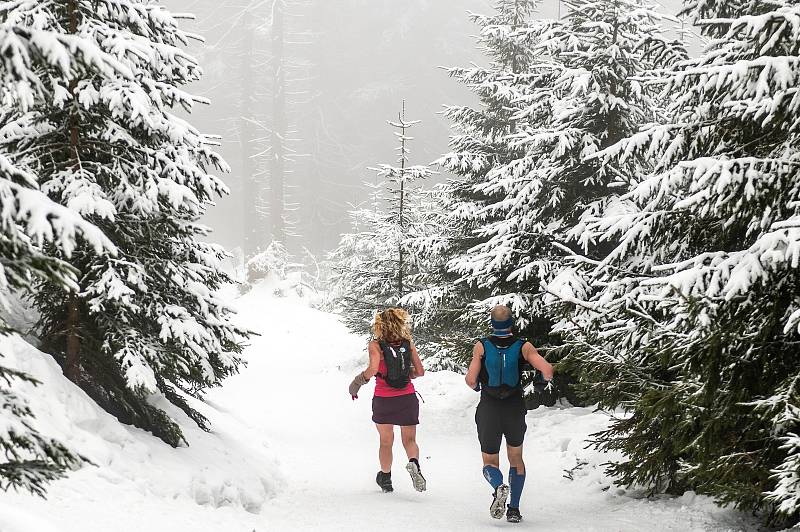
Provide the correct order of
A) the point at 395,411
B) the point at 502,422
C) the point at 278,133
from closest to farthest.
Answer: the point at 502,422, the point at 395,411, the point at 278,133

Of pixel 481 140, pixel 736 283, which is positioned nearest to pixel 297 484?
pixel 736 283

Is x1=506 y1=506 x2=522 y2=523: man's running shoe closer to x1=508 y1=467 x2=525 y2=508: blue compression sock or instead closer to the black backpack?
x1=508 y1=467 x2=525 y2=508: blue compression sock

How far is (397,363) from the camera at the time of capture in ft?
24.1

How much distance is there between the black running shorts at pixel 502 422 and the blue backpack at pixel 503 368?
0.37 feet

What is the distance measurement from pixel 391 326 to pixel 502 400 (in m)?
1.69

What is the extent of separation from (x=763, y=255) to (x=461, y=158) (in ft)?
37.2

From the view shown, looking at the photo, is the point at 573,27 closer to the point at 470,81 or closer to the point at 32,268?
the point at 470,81

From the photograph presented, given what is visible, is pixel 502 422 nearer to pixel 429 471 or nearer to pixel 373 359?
pixel 373 359

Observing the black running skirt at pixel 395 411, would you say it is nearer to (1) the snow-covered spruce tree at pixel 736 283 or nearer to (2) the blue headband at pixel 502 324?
(2) the blue headband at pixel 502 324

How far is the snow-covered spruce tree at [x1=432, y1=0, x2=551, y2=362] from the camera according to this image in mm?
14047

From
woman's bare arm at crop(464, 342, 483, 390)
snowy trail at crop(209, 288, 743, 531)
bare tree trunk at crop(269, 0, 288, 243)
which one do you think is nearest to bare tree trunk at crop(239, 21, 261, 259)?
bare tree trunk at crop(269, 0, 288, 243)

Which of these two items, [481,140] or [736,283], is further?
[481,140]

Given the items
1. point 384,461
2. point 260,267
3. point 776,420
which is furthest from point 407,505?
point 260,267

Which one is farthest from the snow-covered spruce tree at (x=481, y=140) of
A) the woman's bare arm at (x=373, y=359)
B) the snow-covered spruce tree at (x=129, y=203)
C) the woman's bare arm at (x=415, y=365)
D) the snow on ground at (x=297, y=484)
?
the snow-covered spruce tree at (x=129, y=203)
